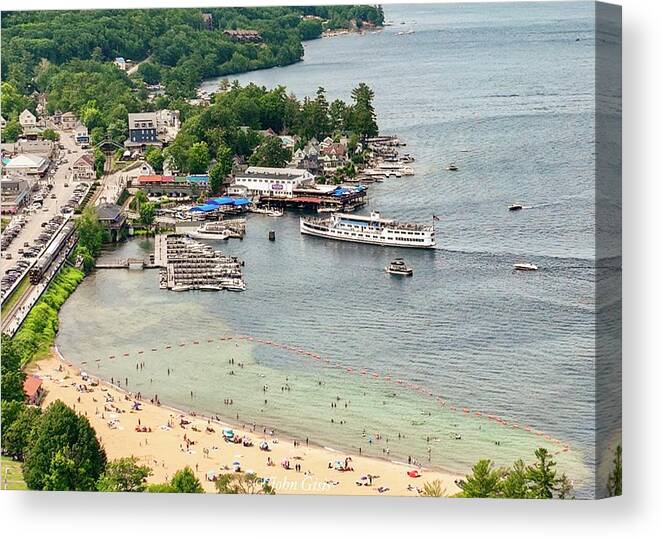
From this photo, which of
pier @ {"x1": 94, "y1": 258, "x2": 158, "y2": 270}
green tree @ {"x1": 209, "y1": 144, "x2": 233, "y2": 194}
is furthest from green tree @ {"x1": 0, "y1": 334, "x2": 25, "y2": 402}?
green tree @ {"x1": 209, "y1": 144, "x2": 233, "y2": 194}

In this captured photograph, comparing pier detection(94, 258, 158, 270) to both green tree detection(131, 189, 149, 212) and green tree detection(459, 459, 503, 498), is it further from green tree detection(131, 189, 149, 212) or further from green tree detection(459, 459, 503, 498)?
green tree detection(459, 459, 503, 498)

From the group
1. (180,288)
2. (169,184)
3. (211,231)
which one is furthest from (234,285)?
(169,184)

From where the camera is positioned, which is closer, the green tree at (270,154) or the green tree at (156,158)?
the green tree at (270,154)

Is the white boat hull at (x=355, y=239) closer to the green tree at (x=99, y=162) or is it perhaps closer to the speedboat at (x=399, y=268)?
the speedboat at (x=399, y=268)

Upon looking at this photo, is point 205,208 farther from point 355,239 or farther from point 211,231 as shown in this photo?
point 355,239

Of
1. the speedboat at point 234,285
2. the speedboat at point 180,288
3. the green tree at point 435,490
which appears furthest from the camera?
the speedboat at point 180,288

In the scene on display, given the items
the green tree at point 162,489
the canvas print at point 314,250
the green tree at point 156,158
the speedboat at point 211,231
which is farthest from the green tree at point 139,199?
the green tree at point 162,489
